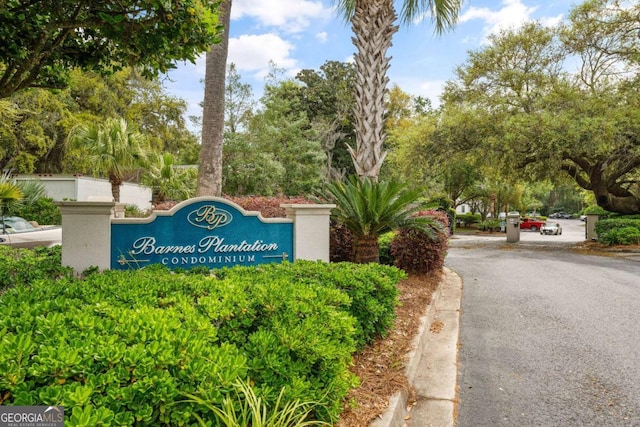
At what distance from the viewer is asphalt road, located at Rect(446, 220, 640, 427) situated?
3.15m

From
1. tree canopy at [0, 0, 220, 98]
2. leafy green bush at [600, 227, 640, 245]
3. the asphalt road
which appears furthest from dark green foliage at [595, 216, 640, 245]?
tree canopy at [0, 0, 220, 98]

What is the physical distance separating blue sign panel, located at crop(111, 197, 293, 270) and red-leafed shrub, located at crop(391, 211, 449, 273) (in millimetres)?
2776

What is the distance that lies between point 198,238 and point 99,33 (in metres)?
2.75

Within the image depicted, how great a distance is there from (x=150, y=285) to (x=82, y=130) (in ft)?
45.8

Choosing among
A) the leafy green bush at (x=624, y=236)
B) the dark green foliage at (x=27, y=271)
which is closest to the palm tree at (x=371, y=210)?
the dark green foliage at (x=27, y=271)

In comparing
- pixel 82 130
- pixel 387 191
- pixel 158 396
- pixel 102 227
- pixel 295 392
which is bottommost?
pixel 295 392

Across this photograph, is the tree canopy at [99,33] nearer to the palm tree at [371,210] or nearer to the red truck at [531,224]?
the palm tree at [371,210]

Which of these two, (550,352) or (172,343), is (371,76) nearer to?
(550,352)

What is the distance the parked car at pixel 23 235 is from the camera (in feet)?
29.3

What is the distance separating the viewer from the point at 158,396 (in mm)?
1641

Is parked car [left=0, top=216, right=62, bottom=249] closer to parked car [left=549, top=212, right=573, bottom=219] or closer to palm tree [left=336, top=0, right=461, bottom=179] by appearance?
palm tree [left=336, top=0, right=461, bottom=179]

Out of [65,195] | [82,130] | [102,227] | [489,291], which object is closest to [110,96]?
[65,195]

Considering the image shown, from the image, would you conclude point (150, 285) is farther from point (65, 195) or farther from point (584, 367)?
point (65, 195)

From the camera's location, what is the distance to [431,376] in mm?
3768
